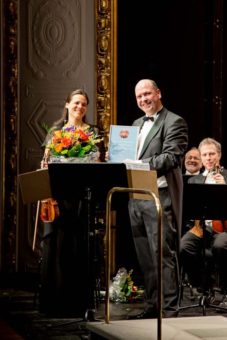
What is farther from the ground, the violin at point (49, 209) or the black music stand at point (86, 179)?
the black music stand at point (86, 179)

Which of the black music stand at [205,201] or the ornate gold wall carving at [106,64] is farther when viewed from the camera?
the ornate gold wall carving at [106,64]

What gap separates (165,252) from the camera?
552 centimetres

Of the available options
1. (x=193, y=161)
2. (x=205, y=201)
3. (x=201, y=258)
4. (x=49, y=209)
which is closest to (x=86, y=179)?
(x=49, y=209)

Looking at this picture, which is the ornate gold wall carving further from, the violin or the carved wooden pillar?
the violin

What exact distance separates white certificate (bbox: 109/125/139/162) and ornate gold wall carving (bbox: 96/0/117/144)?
8.73ft

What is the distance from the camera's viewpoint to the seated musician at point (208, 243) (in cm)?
629

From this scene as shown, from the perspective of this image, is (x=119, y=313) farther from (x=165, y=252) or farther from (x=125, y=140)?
(x=125, y=140)

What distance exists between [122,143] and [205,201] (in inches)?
33.3

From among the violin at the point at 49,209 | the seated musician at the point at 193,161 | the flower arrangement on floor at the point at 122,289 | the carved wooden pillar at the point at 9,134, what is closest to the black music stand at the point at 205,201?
the violin at the point at 49,209

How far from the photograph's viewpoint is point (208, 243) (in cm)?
649

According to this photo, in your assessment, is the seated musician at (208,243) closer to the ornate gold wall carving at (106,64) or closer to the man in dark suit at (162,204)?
the man in dark suit at (162,204)

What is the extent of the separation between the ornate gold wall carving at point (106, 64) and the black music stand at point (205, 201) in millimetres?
2424

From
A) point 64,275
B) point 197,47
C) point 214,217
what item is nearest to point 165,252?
point 214,217

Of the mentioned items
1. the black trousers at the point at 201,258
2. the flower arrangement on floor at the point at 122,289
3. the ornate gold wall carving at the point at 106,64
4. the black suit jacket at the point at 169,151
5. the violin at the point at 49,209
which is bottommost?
the flower arrangement on floor at the point at 122,289
